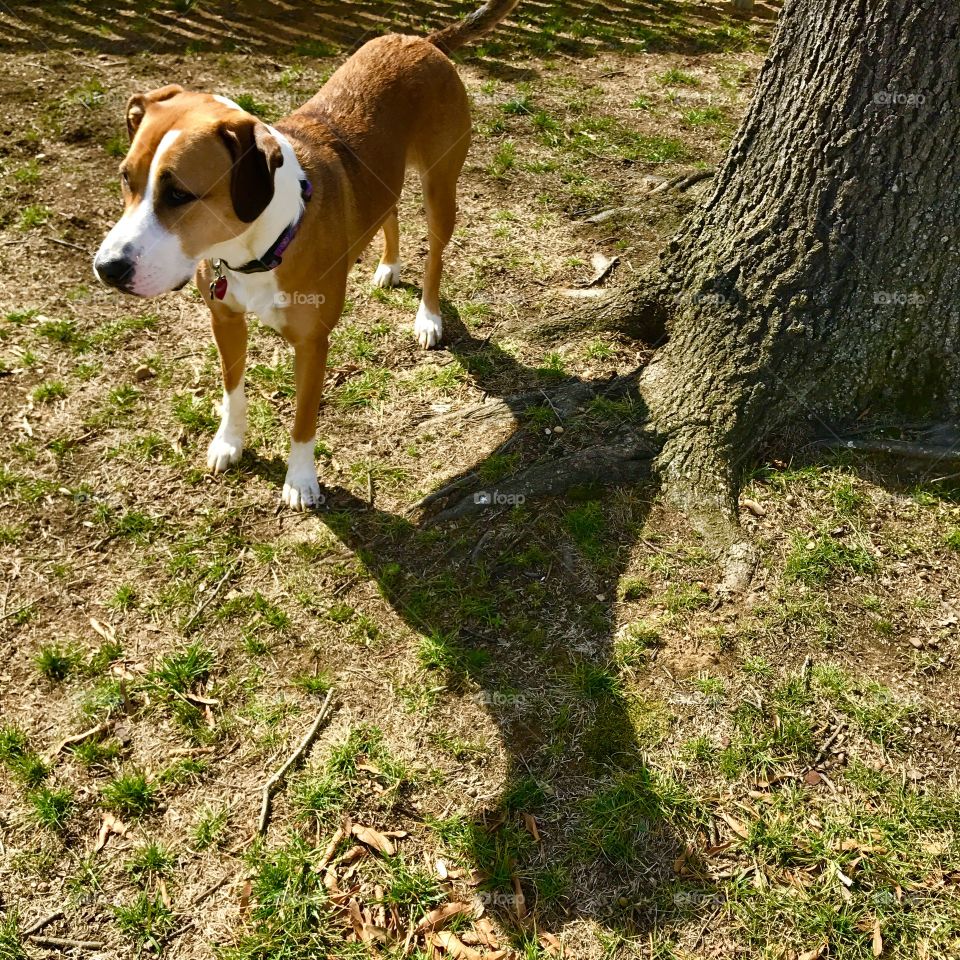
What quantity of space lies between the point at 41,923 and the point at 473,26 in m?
4.45

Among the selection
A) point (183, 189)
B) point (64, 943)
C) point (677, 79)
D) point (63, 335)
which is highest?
point (677, 79)

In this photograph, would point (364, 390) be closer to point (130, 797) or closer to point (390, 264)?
point (390, 264)

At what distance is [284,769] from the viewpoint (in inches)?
116

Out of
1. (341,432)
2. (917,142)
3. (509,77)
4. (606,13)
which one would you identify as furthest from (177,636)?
(606,13)

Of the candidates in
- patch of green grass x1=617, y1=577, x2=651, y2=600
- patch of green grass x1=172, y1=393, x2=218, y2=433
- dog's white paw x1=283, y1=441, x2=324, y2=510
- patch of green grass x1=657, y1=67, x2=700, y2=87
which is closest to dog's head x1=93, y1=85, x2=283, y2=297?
dog's white paw x1=283, y1=441, x2=324, y2=510

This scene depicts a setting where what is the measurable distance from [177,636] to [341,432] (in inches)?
51.8

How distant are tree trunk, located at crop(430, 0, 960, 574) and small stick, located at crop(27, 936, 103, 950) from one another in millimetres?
2309

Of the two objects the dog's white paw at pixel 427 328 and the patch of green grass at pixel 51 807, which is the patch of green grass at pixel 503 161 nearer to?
the dog's white paw at pixel 427 328

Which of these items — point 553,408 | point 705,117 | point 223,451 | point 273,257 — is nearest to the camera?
point 273,257

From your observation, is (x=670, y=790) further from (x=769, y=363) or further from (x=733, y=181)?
(x=733, y=181)

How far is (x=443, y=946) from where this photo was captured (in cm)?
257

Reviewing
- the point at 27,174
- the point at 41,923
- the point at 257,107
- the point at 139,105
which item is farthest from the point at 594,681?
the point at 257,107

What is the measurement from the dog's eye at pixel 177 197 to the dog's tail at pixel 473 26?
2.20m

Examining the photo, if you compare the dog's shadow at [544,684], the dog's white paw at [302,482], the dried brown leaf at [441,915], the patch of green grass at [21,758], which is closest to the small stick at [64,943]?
the patch of green grass at [21,758]
